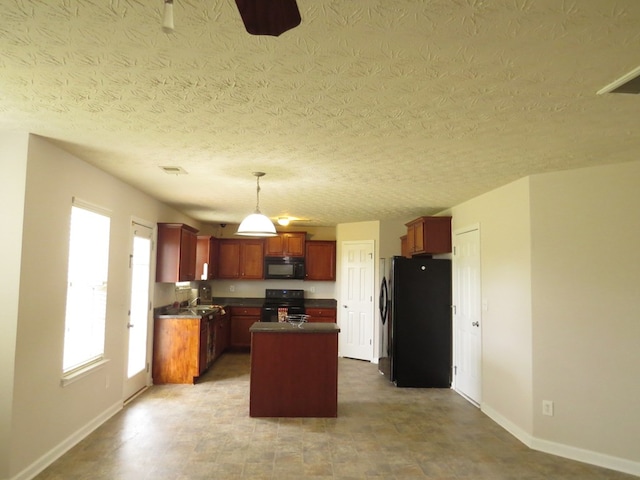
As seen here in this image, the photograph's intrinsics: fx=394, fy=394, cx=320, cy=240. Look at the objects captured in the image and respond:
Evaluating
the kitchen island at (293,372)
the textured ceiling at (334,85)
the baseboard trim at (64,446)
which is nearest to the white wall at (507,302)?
the textured ceiling at (334,85)

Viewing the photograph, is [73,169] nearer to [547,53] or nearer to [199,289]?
[547,53]

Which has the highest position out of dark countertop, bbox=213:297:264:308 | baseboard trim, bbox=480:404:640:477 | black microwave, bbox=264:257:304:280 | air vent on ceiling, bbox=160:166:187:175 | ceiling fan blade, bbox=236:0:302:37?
air vent on ceiling, bbox=160:166:187:175

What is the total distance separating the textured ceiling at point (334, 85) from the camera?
1.43m

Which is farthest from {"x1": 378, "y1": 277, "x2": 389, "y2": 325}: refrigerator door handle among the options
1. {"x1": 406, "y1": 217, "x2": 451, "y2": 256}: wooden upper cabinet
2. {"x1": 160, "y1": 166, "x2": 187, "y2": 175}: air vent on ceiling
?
{"x1": 160, "y1": 166, "x2": 187, "y2": 175}: air vent on ceiling

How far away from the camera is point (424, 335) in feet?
17.4

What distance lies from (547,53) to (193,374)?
5.07m

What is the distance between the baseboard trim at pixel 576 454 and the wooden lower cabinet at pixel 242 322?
4740mm

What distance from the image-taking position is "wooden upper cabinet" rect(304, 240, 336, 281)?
7609 millimetres

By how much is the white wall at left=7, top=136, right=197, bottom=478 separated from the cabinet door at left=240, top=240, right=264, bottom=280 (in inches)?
151

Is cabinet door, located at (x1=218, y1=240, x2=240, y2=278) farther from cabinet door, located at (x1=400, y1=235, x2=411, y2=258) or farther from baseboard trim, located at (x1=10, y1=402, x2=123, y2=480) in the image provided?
baseboard trim, located at (x1=10, y1=402, x2=123, y2=480)

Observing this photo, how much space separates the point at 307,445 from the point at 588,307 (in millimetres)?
2634

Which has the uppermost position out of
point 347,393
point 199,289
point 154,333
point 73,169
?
point 73,169

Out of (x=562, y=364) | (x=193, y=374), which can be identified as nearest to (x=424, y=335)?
(x=562, y=364)

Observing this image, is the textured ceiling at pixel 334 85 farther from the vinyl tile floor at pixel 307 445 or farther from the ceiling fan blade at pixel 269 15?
the vinyl tile floor at pixel 307 445
